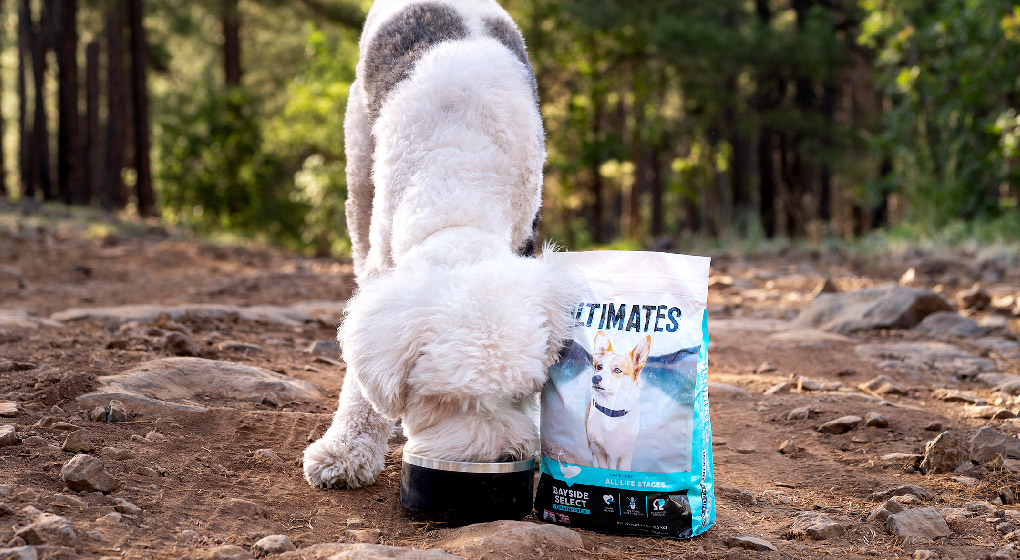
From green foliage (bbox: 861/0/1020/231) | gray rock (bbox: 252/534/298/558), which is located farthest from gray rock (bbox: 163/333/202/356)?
green foliage (bbox: 861/0/1020/231)

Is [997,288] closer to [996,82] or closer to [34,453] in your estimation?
[996,82]

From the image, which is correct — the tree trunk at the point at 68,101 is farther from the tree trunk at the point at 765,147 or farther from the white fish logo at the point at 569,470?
the white fish logo at the point at 569,470

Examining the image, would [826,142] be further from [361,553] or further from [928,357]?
[361,553]

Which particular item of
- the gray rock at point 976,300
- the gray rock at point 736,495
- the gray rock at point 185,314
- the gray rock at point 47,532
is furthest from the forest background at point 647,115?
the gray rock at point 47,532

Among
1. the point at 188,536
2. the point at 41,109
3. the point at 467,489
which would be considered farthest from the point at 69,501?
the point at 41,109

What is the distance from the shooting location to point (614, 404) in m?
2.21

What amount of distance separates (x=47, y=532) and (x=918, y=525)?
2.18 m

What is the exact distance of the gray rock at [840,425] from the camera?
3238 millimetres

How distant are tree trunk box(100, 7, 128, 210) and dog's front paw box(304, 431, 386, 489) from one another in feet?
55.5

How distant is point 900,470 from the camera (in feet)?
9.49

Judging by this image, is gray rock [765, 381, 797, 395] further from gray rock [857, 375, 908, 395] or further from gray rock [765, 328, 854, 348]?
gray rock [765, 328, 854, 348]

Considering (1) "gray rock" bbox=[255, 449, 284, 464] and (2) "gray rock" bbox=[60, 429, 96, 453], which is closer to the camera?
(2) "gray rock" bbox=[60, 429, 96, 453]

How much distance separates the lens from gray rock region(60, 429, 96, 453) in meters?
2.45

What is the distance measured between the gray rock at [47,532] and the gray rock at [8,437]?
597mm
